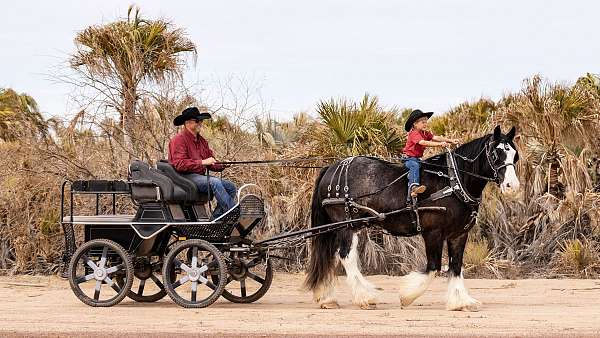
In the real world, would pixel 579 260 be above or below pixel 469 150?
below

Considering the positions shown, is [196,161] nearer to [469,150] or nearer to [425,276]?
[425,276]

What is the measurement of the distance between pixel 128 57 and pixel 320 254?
630 centimetres

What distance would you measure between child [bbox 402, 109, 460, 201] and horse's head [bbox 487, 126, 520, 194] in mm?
458

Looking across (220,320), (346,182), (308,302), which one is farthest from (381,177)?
(220,320)

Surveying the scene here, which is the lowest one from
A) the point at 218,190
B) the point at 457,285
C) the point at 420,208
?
the point at 457,285

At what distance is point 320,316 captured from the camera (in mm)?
12812

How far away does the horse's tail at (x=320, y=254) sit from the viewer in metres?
14.3

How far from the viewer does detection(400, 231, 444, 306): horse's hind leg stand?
13836 mm

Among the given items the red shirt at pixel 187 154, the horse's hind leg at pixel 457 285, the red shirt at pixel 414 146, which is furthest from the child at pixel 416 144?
the red shirt at pixel 187 154

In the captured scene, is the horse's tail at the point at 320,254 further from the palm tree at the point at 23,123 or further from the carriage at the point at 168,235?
the palm tree at the point at 23,123

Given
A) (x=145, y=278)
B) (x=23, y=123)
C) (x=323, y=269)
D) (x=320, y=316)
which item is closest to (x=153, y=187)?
(x=145, y=278)

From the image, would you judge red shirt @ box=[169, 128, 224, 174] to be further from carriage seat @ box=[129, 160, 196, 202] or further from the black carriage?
carriage seat @ box=[129, 160, 196, 202]

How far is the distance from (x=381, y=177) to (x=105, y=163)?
6182 millimetres

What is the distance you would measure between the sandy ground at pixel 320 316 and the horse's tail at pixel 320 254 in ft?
1.23
